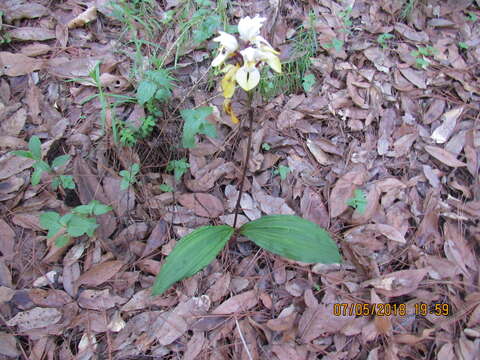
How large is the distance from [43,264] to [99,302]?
333mm

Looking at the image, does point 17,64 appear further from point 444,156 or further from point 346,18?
point 444,156

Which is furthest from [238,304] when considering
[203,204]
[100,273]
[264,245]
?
[100,273]

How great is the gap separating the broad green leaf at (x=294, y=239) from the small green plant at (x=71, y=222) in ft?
2.18

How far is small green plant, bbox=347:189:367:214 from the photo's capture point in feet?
6.27

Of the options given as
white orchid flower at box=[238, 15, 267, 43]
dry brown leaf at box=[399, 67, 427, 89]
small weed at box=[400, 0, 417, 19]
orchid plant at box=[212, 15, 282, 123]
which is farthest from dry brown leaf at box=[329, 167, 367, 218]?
small weed at box=[400, 0, 417, 19]

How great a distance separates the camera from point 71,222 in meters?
1.60

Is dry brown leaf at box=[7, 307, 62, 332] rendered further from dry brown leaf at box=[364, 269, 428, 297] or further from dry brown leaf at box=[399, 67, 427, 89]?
dry brown leaf at box=[399, 67, 427, 89]

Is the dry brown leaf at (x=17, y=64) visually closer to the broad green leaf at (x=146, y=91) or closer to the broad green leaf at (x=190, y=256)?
the broad green leaf at (x=146, y=91)

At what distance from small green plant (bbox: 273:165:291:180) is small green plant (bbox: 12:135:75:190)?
3.42ft

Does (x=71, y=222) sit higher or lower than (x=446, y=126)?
lower

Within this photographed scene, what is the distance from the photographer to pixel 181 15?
238 cm

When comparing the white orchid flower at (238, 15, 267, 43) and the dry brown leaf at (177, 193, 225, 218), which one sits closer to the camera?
the white orchid flower at (238, 15, 267, 43)

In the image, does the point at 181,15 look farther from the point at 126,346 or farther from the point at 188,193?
the point at 126,346
